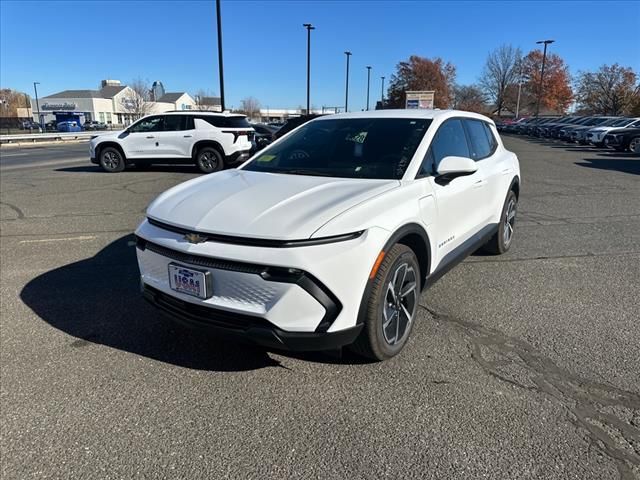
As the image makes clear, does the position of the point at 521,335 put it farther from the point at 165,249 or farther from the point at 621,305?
the point at 165,249

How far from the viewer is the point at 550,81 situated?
75.5m

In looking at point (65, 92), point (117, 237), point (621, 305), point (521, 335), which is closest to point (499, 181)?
point (621, 305)

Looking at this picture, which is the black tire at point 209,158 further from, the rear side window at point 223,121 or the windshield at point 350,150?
the windshield at point 350,150

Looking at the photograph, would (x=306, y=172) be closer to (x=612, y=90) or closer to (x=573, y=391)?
(x=573, y=391)

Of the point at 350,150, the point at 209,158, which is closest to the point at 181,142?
the point at 209,158

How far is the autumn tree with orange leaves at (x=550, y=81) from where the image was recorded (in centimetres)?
7525

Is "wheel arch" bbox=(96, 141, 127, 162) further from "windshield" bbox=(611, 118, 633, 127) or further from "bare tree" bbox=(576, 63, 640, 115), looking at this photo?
"bare tree" bbox=(576, 63, 640, 115)

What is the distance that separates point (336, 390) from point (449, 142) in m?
2.34

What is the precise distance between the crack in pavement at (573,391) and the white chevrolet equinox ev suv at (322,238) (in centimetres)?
60

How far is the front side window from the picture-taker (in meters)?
13.7

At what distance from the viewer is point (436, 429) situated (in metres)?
2.50

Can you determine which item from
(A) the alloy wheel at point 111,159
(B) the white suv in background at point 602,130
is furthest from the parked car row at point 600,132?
(A) the alloy wheel at point 111,159

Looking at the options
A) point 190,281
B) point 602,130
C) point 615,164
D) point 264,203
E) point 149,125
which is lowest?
point 615,164

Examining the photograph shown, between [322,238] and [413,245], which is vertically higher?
[322,238]
